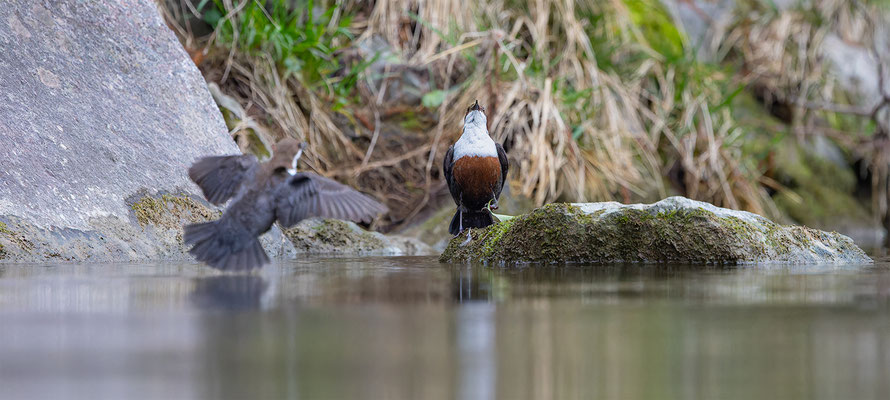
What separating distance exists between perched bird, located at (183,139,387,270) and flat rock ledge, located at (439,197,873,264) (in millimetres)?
854

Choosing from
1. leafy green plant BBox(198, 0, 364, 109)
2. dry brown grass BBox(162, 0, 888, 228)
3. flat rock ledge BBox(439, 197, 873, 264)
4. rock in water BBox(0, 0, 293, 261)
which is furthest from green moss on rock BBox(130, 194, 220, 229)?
leafy green plant BBox(198, 0, 364, 109)

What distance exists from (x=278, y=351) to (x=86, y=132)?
3345mm

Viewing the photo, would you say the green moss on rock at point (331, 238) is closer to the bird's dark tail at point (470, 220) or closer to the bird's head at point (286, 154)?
the bird's dark tail at point (470, 220)

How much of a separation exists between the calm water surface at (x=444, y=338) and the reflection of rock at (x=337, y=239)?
232 cm

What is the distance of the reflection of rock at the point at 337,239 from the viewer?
5.47 metres

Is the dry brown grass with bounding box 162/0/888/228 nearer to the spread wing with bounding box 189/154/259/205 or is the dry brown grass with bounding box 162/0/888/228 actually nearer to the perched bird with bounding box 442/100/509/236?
the perched bird with bounding box 442/100/509/236

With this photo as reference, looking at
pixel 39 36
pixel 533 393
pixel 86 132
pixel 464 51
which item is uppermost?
pixel 464 51

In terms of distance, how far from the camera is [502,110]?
7367 mm

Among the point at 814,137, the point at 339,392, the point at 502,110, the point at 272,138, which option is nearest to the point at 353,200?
the point at 339,392

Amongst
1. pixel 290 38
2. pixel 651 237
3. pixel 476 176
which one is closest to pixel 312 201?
pixel 476 176

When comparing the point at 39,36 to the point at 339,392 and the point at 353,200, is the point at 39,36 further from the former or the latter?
the point at 339,392

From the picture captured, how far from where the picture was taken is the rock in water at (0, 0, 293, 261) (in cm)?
413

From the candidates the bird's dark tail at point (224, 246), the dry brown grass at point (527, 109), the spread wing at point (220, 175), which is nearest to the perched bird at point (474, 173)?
Result: the spread wing at point (220, 175)

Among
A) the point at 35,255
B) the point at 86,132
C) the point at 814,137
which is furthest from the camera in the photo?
the point at 814,137
